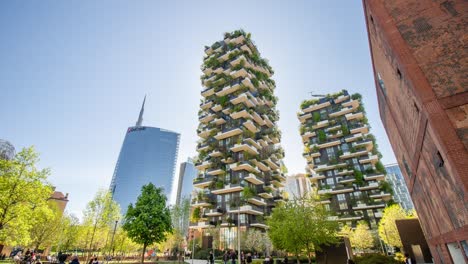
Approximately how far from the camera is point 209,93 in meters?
61.6

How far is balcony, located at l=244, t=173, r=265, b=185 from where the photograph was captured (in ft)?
153

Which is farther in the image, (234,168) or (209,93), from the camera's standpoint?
(209,93)

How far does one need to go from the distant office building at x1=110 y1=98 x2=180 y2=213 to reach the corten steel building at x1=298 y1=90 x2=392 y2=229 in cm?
13605

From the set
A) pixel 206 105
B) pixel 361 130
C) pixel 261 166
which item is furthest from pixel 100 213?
pixel 361 130

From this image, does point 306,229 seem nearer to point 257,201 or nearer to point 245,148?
point 257,201

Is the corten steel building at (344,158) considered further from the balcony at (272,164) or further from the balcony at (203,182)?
the balcony at (203,182)

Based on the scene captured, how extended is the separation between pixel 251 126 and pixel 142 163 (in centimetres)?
14669

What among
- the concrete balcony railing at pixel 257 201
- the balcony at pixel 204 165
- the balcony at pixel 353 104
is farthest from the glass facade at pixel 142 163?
the balcony at pixel 353 104

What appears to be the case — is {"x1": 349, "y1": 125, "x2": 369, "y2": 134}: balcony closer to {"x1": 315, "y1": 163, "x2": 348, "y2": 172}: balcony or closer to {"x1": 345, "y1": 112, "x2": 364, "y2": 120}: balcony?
{"x1": 345, "y1": 112, "x2": 364, "y2": 120}: balcony

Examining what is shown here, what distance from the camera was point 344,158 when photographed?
61.5 meters

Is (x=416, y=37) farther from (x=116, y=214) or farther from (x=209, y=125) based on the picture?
(x=209, y=125)

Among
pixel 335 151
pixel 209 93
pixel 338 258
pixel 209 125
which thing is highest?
pixel 209 93

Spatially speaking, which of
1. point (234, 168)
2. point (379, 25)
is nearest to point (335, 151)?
point (234, 168)

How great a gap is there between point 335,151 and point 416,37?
185ft
